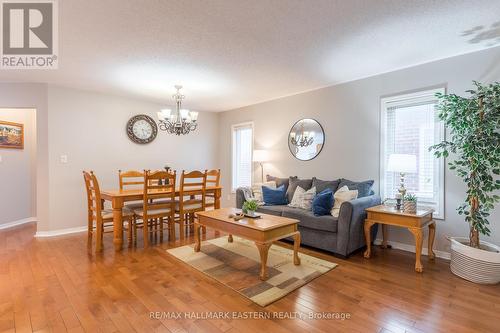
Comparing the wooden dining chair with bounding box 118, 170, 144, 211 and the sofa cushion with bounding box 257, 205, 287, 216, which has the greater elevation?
the wooden dining chair with bounding box 118, 170, 144, 211

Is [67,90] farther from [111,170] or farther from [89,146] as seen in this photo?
[111,170]

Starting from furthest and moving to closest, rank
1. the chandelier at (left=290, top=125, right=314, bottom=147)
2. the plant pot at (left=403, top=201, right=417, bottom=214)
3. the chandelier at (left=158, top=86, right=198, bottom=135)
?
the chandelier at (left=290, top=125, right=314, bottom=147) < the chandelier at (left=158, top=86, right=198, bottom=135) < the plant pot at (left=403, top=201, right=417, bottom=214)

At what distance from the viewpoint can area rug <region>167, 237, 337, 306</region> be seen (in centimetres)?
231

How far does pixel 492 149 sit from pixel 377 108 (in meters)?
1.48

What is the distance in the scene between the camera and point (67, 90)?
4.15m

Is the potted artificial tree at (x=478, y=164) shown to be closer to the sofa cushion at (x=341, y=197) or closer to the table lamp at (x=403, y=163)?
the table lamp at (x=403, y=163)

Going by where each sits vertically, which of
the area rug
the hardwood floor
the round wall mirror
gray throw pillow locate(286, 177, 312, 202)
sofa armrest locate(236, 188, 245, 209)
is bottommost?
the hardwood floor

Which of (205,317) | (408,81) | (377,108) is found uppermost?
(408,81)

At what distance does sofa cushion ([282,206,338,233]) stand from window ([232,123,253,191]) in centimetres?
211

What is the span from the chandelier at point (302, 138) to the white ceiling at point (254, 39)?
93 cm

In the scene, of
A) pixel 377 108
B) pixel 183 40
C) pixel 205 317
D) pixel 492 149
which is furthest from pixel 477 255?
pixel 183 40

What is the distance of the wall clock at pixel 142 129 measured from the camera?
482 cm

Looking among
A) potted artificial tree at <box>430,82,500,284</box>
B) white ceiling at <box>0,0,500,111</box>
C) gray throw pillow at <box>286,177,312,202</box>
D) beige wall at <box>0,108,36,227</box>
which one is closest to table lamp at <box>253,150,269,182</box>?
gray throw pillow at <box>286,177,312,202</box>

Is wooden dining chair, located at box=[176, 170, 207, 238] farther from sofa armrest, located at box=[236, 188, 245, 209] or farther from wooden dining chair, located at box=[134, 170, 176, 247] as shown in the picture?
sofa armrest, located at box=[236, 188, 245, 209]
